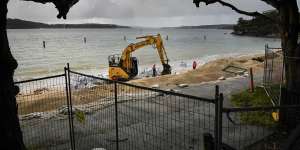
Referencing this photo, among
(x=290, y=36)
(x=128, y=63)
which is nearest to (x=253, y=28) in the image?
(x=128, y=63)

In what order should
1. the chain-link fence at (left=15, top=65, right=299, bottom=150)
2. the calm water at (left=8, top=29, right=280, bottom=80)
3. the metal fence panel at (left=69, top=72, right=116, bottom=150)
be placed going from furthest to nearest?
the calm water at (left=8, top=29, right=280, bottom=80) < the metal fence panel at (left=69, top=72, right=116, bottom=150) < the chain-link fence at (left=15, top=65, right=299, bottom=150)

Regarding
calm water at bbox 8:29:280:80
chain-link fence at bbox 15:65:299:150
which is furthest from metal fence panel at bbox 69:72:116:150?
calm water at bbox 8:29:280:80

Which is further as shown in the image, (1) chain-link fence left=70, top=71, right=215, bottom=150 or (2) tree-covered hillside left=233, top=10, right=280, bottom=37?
(2) tree-covered hillside left=233, top=10, right=280, bottom=37

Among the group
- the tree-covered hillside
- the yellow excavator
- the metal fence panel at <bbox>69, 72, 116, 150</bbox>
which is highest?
the tree-covered hillside

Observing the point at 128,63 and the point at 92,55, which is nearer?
the point at 128,63

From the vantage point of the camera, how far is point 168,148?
792 cm

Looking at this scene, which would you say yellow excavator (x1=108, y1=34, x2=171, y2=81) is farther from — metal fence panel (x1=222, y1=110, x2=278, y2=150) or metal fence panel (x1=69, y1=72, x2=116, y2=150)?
metal fence panel (x1=222, y1=110, x2=278, y2=150)

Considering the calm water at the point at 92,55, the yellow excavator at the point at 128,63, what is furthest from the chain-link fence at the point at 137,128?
the calm water at the point at 92,55

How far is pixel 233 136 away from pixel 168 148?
165 cm

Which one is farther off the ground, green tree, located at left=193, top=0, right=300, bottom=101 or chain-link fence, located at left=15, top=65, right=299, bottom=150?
green tree, located at left=193, top=0, right=300, bottom=101

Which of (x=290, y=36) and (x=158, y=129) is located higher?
(x=290, y=36)

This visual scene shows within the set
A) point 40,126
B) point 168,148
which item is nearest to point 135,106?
point 40,126

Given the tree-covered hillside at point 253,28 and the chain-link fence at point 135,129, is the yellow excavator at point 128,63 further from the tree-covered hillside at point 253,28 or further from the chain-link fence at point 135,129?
the tree-covered hillside at point 253,28

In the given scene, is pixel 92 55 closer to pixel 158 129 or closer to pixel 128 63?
pixel 128 63
